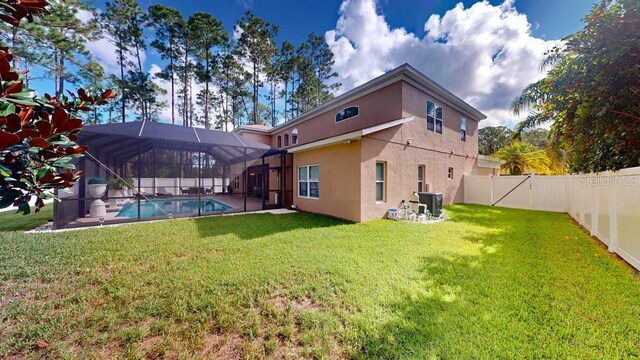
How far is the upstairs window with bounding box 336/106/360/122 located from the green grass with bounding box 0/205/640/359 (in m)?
7.77

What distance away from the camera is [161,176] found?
20.8 metres

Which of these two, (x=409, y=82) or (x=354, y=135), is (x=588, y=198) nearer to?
(x=409, y=82)

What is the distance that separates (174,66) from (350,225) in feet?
86.8

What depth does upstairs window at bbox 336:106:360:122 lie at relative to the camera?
12059mm

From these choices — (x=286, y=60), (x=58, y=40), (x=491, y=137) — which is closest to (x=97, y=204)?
(x=58, y=40)

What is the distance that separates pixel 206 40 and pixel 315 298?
2788 cm

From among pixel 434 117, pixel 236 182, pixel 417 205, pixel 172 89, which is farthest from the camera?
pixel 172 89

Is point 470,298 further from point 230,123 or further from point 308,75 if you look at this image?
point 230,123

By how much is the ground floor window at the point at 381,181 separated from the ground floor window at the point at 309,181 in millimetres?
2729

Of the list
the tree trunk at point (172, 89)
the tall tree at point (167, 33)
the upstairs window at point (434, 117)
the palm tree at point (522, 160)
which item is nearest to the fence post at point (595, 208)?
the upstairs window at point (434, 117)

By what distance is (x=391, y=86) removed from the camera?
10.4 m

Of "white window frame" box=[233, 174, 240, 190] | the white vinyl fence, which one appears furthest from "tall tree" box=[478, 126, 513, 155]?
"white window frame" box=[233, 174, 240, 190]

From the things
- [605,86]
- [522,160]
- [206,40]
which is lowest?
[522,160]

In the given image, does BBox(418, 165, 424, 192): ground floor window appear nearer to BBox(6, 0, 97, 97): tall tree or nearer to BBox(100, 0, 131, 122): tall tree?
BBox(6, 0, 97, 97): tall tree
